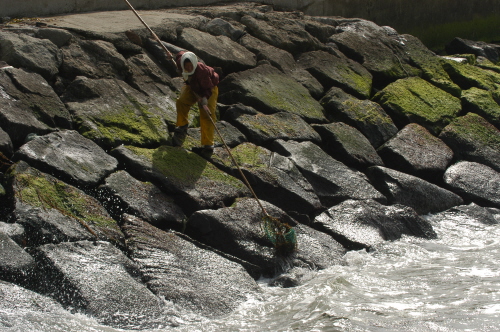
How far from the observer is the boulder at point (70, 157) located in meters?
6.02

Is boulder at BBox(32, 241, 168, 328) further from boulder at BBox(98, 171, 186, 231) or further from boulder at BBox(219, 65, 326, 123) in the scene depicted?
boulder at BBox(219, 65, 326, 123)

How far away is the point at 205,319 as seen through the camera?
199 inches

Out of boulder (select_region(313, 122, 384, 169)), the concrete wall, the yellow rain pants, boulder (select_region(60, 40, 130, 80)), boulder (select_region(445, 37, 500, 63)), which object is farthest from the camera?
boulder (select_region(445, 37, 500, 63))

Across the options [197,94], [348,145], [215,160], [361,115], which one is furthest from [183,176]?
[361,115]

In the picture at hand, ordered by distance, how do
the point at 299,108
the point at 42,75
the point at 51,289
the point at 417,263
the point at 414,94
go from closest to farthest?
the point at 51,289, the point at 417,263, the point at 42,75, the point at 299,108, the point at 414,94

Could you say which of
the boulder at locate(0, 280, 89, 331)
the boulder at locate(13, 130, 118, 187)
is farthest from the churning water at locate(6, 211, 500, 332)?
the boulder at locate(13, 130, 118, 187)

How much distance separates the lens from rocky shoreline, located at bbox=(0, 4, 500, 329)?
5227 mm

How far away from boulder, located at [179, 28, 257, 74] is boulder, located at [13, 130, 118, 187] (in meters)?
3.09

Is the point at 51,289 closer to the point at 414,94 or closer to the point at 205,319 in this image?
the point at 205,319

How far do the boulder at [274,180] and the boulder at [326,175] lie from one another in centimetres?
22

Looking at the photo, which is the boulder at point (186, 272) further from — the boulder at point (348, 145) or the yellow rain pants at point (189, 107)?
the boulder at point (348, 145)

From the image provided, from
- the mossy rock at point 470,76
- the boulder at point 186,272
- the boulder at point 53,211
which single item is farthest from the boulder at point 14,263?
the mossy rock at point 470,76

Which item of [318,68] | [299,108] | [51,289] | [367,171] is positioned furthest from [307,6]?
[51,289]

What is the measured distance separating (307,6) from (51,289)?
9523 millimetres
